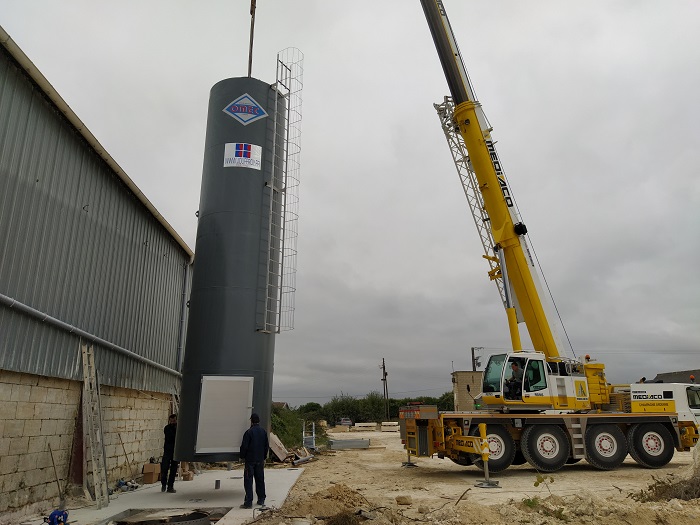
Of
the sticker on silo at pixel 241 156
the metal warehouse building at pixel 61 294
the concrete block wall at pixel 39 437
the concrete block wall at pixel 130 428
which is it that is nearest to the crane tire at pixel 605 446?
the sticker on silo at pixel 241 156

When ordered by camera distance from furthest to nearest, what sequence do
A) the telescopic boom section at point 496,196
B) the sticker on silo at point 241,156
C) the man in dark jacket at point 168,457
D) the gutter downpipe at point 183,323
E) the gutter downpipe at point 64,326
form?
the gutter downpipe at point 183,323 → the telescopic boom section at point 496,196 → the man in dark jacket at point 168,457 → the sticker on silo at point 241,156 → the gutter downpipe at point 64,326

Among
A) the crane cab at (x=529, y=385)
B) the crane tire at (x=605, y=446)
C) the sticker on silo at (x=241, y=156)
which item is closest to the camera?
the sticker on silo at (x=241, y=156)

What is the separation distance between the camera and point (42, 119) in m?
9.12

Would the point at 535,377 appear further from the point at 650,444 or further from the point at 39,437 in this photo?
the point at 39,437

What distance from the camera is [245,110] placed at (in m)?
11.2

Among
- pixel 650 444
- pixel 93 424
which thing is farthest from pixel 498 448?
pixel 93 424

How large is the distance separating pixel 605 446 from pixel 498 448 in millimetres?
3366

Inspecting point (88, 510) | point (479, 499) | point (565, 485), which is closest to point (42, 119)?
point (88, 510)

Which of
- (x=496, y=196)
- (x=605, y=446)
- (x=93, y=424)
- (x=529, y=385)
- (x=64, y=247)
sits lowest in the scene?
(x=605, y=446)

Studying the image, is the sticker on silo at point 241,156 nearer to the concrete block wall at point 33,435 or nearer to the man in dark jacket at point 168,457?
the concrete block wall at point 33,435

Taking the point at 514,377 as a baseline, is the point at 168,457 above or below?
below

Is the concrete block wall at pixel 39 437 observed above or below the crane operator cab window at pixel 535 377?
below

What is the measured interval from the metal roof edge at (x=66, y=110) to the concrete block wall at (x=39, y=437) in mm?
4608

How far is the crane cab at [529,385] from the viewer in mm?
14430
